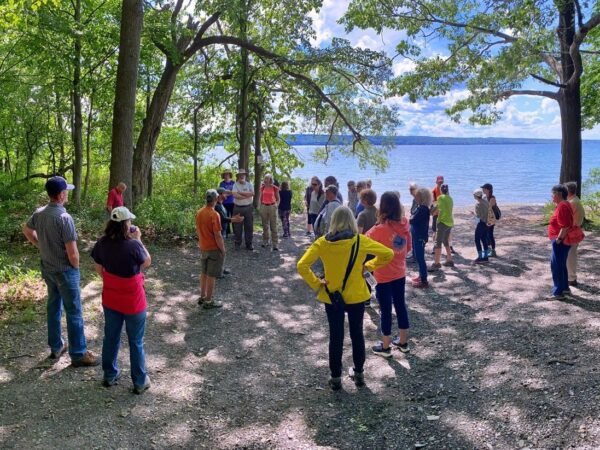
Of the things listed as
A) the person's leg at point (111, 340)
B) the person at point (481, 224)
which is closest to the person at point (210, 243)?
the person's leg at point (111, 340)

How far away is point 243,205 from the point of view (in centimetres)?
1133

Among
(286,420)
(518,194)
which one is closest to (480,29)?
(286,420)

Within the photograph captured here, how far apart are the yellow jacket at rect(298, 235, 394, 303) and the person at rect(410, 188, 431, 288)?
4.08m

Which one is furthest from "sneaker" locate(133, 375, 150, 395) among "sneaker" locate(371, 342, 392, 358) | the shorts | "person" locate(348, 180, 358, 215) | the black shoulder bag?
"person" locate(348, 180, 358, 215)

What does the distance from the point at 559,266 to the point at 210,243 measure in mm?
5317

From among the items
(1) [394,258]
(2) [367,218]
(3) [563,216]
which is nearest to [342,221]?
(1) [394,258]

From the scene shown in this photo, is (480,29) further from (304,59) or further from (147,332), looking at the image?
(147,332)

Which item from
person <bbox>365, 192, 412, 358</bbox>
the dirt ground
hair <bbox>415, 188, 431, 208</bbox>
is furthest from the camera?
hair <bbox>415, 188, 431, 208</bbox>

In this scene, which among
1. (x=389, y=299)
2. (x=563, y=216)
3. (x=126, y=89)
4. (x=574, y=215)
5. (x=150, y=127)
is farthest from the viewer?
(x=150, y=127)

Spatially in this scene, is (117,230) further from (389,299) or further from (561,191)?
(561,191)

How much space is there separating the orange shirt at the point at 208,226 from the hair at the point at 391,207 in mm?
2672

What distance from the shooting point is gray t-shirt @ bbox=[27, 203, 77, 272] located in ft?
15.9

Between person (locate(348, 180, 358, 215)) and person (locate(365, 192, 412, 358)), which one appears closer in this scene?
person (locate(365, 192, 412, 358))

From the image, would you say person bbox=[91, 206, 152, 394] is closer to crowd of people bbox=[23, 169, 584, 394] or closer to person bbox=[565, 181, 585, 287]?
crowd of people bbox=[23, 169, 584, 394]
